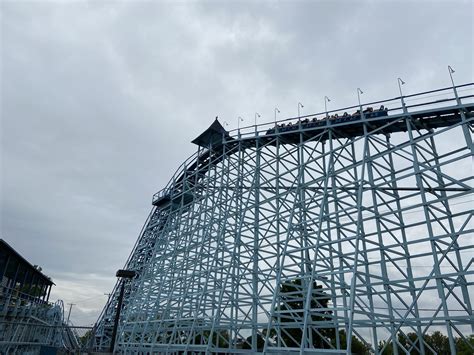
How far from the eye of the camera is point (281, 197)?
46.9 ft

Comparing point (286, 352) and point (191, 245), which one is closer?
point (286, 352)

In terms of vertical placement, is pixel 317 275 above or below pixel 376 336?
above

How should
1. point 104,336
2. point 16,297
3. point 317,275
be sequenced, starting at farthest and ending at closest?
point 104,336 < point 16,297 < point 317,275

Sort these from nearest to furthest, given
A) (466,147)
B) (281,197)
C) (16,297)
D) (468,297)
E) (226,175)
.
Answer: (468,297)
(466,147)
(281,197)
(226,175)
(16,297)

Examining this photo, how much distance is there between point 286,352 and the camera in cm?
1044

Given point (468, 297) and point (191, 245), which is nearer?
point (468, 297)

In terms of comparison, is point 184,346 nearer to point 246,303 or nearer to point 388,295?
point 246,303

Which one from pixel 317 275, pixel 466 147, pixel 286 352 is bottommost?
pixel 286 352

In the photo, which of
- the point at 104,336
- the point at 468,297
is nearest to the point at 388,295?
the point at 468,297

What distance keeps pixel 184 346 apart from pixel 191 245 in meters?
5.19

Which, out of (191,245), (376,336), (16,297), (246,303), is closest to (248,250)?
(246,303)

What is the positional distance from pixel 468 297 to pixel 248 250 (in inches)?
308

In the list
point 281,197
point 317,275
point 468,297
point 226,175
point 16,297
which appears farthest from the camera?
point 16,297

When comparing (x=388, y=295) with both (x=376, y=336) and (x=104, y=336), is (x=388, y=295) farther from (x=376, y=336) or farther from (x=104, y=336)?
(x=104, y=336)
